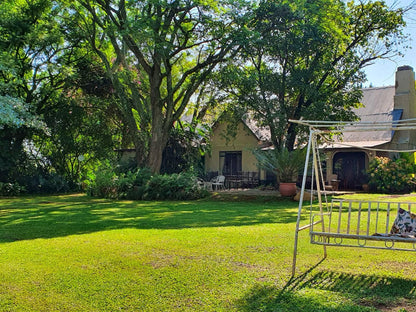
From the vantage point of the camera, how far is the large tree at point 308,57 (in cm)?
1805

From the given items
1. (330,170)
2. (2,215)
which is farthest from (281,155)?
(2,215)

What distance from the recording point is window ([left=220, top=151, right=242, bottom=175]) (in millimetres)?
26219

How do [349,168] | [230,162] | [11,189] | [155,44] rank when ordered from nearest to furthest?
[155,44]
[11,189]
[349,168]
[230,162]

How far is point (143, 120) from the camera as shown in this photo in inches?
864

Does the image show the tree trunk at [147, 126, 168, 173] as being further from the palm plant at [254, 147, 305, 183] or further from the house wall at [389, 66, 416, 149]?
the house wall at [389, 66, 416, 149]

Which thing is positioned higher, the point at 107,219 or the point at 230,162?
the point at 230,162

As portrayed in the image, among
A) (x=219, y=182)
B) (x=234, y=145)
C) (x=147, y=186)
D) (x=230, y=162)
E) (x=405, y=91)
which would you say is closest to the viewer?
(x=147, y=186)

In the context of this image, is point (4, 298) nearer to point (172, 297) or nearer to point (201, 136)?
point (172, 297)

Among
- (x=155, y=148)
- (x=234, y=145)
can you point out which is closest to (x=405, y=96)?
(x=234, y=145)

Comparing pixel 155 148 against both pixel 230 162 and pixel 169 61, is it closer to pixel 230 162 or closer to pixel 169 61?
pixel 169 61

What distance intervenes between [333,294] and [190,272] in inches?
77.3

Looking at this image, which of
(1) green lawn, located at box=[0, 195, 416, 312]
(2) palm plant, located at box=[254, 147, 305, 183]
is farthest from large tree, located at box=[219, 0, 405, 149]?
(1) green lawn, located at box=[0, 195, 416, 312]

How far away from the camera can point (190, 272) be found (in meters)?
5.54

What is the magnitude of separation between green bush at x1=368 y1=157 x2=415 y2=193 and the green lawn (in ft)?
42.8
